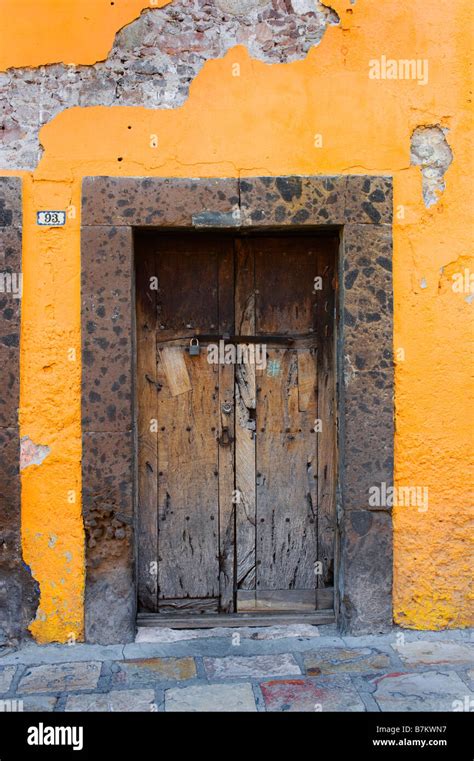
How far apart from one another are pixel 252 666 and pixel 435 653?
0.88 m

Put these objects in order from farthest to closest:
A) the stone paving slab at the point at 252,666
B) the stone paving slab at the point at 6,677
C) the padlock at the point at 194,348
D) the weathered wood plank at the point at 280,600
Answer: the weathered wood plank at the point at 280,600 < the padlock at the point at 194,348 < the stone paving slab at the point at 252,666 < the stone paving slab at the point at 6,677

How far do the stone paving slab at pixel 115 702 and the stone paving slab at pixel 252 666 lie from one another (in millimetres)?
335

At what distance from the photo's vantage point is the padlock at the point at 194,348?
3.68 meters

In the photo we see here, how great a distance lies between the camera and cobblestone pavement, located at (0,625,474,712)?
2.90m

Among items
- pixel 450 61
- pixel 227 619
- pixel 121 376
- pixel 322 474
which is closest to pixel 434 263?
pixel 450 61


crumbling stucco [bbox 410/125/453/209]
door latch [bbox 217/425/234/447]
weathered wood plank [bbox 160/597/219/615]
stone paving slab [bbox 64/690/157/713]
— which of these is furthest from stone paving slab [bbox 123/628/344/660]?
crumbling stucco [bbox 410/125/453/209]

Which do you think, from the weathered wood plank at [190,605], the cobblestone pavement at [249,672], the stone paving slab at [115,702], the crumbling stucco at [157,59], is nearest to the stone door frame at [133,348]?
the cobblestone pavement at [249,672]

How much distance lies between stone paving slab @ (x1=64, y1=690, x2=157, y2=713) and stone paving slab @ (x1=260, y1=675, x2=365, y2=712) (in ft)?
1.62

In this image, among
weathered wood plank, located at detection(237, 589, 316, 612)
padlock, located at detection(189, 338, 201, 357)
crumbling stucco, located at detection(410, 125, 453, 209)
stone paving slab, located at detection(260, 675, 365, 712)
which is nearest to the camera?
stone paving slab, located at detection(260, 675, 365, 712)

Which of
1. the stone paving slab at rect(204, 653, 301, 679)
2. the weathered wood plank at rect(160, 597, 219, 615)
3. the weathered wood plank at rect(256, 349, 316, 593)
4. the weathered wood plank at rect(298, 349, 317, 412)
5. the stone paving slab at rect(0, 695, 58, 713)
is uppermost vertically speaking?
the weathered wood plank at rect(298, 349, 317, 412)

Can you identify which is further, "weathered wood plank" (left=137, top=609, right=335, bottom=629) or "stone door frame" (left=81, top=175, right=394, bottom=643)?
"weathered wood plank" (left=137, top=609, right=335, bottom=629)

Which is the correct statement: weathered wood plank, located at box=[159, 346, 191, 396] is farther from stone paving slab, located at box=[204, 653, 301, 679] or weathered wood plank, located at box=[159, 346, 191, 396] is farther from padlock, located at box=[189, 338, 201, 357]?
stone paving slab, located at box=[204, 653, 301, 679]

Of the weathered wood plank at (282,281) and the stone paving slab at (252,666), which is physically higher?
the weathered wood plank at (282,281)

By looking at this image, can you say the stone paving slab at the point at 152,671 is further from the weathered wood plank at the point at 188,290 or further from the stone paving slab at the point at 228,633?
the weathered wood plank at the point at 188,290
